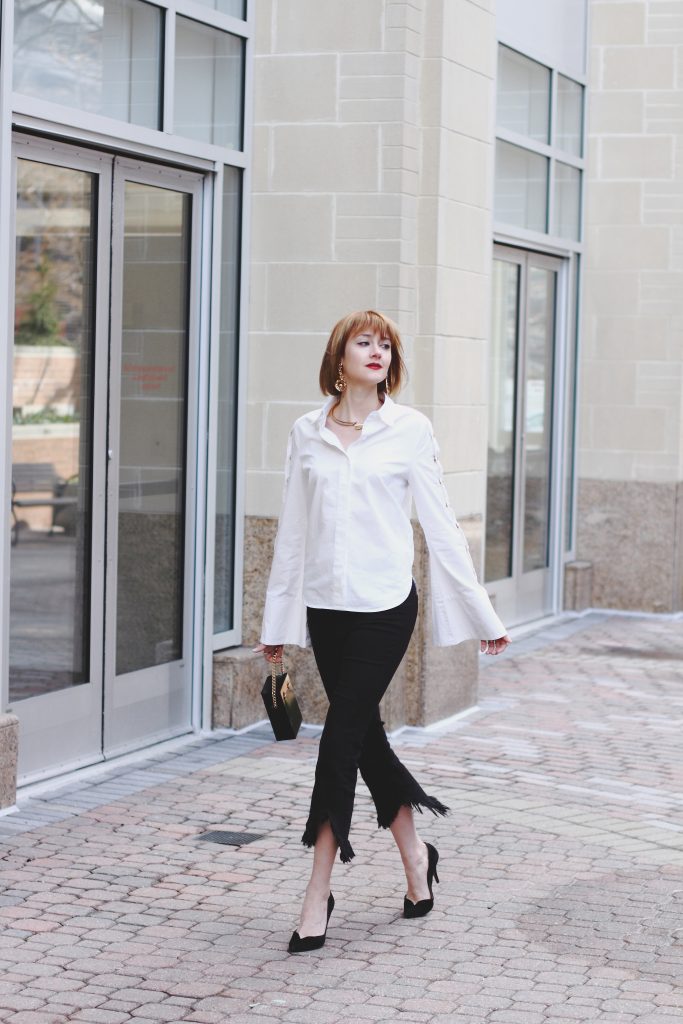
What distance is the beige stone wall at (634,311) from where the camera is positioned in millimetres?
13047

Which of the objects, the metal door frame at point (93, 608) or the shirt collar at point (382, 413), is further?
the metal door frame at point (93, 608)

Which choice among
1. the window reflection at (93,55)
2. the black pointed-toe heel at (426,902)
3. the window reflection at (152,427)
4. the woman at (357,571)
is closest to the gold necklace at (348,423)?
the woman at (357,571)

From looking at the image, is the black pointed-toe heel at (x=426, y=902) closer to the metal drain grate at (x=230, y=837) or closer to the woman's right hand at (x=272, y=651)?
the woman's right hand at (x=272, y=651)

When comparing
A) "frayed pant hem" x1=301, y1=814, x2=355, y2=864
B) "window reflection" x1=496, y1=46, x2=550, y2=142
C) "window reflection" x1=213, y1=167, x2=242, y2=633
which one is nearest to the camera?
"frayed pant hem" x1=301, y1=814, x2=355, y2=864

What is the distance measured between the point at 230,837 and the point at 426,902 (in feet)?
3.70

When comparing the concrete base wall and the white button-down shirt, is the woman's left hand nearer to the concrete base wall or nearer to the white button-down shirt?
the white button-down shirt

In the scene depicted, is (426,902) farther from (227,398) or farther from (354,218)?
→ (354,218)

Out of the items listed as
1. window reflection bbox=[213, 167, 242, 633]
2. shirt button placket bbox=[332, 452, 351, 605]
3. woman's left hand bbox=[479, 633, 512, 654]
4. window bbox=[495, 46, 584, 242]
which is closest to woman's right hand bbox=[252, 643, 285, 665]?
shirt button placket bbox=[332, 452, 351, 605]

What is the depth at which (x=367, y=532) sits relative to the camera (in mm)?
5121

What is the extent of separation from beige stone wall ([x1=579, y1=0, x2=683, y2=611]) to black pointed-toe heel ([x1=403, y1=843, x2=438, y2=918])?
26.2ft

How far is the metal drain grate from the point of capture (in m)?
6.31

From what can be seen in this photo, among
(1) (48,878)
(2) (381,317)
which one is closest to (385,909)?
(1) (48,878)

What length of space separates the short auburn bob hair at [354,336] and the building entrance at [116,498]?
216 cm

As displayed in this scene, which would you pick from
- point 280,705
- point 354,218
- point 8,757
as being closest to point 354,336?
point 280,705
